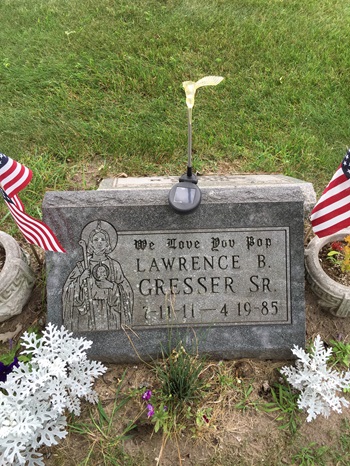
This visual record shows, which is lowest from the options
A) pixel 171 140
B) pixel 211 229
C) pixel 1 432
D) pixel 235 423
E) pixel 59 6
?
pixel 235 423

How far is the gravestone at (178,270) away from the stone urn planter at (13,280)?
0.32m

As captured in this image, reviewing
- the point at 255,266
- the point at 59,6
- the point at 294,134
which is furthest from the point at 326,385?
the point at 59,6

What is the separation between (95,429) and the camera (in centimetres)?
234

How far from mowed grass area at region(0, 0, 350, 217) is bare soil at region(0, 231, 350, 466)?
1.90m

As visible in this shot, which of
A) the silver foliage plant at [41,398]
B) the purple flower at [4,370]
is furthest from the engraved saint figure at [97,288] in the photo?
the purple flower at [4,370]

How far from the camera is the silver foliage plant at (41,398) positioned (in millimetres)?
2006

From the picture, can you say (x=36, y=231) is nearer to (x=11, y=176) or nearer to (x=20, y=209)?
(x=20, y=209)

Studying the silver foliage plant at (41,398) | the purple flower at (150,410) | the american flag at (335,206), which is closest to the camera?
the silver foliage plant at (41,398)

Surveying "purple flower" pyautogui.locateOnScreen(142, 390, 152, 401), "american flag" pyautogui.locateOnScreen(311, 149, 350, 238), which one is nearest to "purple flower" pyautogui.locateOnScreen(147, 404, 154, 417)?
"purple flower" pyautogui.locateOnScreen(142, 390, 152, 401)

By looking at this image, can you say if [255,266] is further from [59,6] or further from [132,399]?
[59,6]

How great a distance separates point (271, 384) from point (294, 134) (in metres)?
2.56

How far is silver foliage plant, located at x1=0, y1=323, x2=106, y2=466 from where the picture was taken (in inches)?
79.0

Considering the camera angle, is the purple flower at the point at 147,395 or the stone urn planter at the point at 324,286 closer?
the purple flower at the point at 147,395

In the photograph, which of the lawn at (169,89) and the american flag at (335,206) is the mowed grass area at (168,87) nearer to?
the lawn at (169,89)
